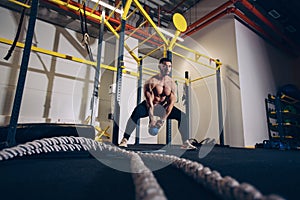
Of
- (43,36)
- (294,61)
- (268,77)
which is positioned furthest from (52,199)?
(294,61)

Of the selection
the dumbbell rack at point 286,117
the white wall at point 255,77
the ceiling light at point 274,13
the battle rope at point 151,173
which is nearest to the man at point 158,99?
the battle rope at point 151,173

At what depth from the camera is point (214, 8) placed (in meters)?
3.30

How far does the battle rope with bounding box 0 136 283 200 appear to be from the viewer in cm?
25

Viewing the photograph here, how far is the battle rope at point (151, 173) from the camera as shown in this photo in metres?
0.25

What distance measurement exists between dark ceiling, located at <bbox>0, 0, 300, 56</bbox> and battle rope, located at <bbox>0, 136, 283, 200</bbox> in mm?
2493

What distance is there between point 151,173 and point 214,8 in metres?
3.66

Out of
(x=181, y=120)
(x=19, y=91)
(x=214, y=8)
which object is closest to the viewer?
(x=19, y=91)

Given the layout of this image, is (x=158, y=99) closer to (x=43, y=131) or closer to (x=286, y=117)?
(x=43, y=131)

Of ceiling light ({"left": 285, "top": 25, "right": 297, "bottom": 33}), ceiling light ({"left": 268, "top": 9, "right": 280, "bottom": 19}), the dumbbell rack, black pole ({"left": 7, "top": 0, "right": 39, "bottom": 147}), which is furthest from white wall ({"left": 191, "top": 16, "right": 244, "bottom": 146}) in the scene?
black pole ({"left": 7, "top": 0, "right": 39, "bottom": 147})

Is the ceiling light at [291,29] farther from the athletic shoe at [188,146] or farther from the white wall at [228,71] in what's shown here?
the athletic shoe at [188,146]

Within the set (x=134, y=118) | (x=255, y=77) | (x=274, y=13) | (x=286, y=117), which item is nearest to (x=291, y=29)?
(x=274, y=13)

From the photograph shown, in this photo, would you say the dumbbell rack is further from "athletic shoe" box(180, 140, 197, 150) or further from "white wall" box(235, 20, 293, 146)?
"athletic shoe" box(180, 140, 197, 150)

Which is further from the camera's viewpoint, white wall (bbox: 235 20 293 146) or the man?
white wall (bbox: 235 20 293 146)

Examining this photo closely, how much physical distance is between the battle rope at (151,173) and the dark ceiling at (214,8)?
249 cm
